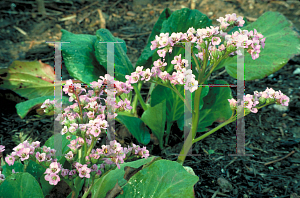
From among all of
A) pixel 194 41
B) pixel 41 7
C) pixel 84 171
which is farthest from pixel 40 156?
pixel 41 7

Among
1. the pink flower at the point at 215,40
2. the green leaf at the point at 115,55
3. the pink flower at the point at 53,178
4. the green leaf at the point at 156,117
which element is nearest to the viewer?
the pink flower at the point at 53,178

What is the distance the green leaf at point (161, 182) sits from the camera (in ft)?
3.24

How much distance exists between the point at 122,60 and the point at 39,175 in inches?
33.0

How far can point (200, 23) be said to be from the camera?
1.66 meters

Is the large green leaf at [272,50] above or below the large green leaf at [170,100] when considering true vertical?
above

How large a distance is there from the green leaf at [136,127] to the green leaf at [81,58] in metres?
0.36

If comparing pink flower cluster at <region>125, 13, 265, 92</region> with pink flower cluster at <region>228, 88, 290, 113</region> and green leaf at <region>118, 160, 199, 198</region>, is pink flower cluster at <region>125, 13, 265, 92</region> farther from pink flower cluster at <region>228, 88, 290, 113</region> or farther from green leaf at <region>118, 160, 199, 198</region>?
green leaf at <region>118, 160, 199, 198</region>

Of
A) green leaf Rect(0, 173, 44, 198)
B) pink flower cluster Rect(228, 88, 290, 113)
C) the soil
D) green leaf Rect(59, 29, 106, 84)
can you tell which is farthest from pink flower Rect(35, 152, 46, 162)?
green leaf Rect(59, 29, 106, 84)

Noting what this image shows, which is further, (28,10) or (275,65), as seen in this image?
(28,10)

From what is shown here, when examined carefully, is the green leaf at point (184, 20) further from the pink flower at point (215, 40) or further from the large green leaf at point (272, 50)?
the pink flower at point (215, 40)

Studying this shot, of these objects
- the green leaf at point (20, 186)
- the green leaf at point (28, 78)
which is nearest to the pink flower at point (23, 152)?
the green leaf at point (20, 186)

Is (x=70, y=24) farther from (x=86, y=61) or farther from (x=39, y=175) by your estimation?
(x=39, y=175)

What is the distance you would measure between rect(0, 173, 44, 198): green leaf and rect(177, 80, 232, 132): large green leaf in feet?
3.11

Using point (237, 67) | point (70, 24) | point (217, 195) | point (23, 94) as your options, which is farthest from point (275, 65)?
point (70, 24)
